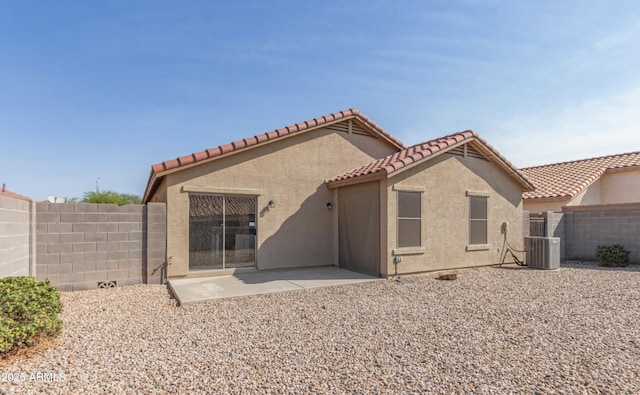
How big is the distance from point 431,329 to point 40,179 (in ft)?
131

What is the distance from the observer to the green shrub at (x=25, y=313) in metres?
4.36

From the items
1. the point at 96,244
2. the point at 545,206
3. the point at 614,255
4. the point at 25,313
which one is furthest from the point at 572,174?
the point at 25,313

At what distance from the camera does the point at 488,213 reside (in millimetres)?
12531

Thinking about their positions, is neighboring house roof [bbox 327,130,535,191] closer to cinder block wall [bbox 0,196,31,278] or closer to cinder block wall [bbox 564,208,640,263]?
cinder block wall [bbox 564,208,640,263]

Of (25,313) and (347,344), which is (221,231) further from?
(347,344)

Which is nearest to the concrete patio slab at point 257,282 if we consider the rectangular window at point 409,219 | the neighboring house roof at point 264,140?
the rectangular window at point 409,219

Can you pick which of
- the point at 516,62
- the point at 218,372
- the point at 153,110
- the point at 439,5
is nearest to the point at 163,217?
the point at 218,372

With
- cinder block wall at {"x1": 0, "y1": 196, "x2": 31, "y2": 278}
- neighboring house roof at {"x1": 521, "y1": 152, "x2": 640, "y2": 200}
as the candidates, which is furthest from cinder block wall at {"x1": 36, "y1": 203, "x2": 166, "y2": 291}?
neighboring house roof at {"x1": 521, "y1": 152, "x2": 640, "y2": 200}

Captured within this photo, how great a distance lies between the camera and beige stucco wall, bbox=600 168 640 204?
18016mm

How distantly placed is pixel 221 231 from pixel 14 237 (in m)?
4.86

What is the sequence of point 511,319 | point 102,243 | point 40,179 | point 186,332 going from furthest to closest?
point 40,179 → point 102,243 → point 511,319 → point 186,332

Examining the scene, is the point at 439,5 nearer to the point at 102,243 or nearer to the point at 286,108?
the point at 286,108

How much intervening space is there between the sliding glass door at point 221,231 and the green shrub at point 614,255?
14.0 metres

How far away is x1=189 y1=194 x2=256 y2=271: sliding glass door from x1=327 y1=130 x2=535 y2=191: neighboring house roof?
3.40 metres
